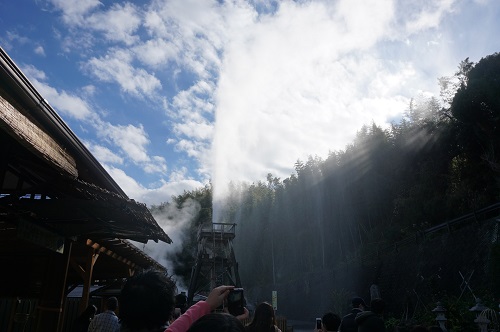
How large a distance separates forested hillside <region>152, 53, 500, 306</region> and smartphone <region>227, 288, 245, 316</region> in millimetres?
13380

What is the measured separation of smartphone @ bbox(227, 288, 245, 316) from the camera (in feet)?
7.30

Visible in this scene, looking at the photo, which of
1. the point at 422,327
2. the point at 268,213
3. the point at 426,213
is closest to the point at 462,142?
the point at 426,213

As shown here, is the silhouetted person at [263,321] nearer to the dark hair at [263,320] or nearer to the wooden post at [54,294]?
the dark hair at [263,320]

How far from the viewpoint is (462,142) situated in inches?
585

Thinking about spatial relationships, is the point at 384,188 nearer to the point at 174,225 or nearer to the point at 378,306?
the point at 378,306

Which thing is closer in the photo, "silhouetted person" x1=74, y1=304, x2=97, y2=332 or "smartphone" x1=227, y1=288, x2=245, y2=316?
"smartphone" x1=227, y1=288, x2=245, y2=316

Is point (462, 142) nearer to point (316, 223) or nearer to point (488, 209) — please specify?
point (488, 209)

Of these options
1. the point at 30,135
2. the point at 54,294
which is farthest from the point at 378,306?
the point at 54,294

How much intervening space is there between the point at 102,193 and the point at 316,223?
23.7 metres

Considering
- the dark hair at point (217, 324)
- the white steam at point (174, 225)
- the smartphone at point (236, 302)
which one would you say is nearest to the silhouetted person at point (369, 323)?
the smartphone at point (236, 302)

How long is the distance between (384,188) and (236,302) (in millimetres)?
19081

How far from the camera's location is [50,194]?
448cm

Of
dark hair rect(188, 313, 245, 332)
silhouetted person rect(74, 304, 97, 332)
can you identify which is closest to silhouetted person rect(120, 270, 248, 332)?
dark hair rect(188, 313, 245, 332)

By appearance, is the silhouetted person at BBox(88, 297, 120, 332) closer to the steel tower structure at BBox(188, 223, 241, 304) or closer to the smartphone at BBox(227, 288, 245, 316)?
the smartphone at BBox(227, 288, 245, 316)
